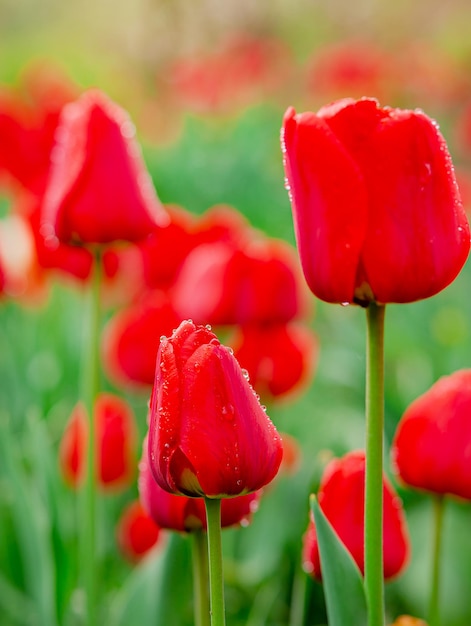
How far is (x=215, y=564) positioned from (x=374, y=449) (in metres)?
0.11

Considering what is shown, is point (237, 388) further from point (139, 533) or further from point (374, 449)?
point (139, 533)

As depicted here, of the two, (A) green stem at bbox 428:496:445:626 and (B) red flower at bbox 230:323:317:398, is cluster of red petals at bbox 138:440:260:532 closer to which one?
(A) green stem at bbox 428:496:445:626

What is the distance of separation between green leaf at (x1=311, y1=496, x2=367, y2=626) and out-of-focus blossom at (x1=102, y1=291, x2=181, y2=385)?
531 millimetres

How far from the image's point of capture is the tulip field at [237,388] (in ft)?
1.72

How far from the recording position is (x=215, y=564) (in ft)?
1.65

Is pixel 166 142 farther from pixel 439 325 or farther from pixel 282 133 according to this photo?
pixel 282 133

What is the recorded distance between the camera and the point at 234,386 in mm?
503

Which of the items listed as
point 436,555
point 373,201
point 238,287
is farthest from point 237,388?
point 238,287

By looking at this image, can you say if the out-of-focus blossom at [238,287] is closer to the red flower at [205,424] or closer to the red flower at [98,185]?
the red flower at [98,185]

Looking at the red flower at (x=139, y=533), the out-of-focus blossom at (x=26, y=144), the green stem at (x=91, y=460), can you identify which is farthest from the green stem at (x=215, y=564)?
the out-of-focus blossom at (x=26, y=144)

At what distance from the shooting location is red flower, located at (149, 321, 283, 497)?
1.64 ft

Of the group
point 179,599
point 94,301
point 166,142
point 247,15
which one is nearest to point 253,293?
point 94,301

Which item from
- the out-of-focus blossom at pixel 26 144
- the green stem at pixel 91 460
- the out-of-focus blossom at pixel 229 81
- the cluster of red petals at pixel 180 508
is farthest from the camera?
the out-of-focus blossom at pixel 229 81

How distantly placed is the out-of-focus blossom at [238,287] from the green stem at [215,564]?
1.85 ft
